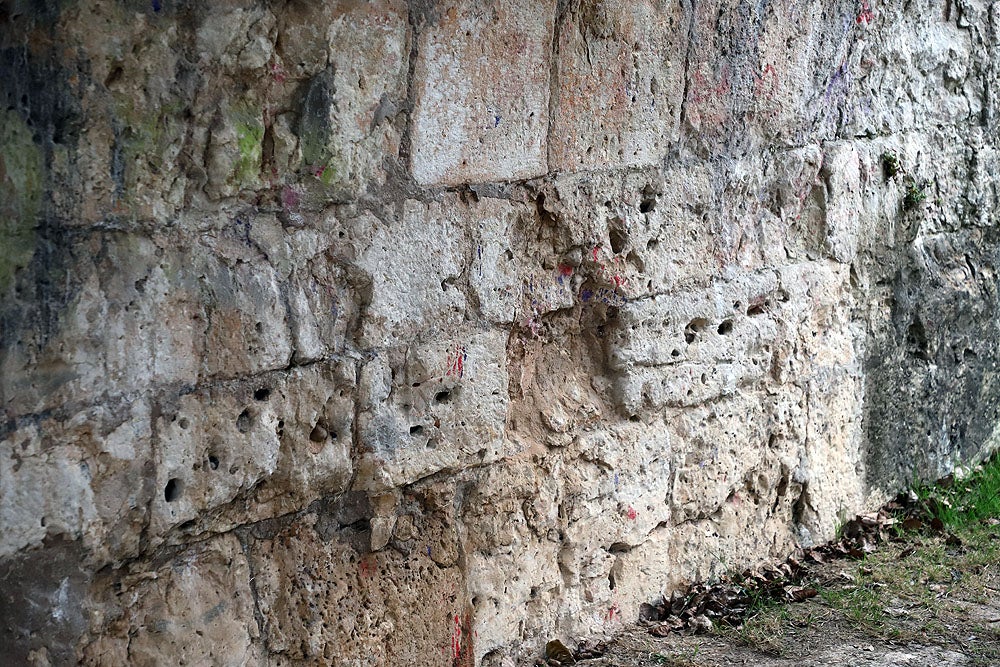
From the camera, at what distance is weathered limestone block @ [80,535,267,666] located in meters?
2.14

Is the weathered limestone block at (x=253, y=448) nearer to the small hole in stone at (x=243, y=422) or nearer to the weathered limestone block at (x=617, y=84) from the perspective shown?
the small hole in stone at (x=243, y=422)

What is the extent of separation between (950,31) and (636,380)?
6.75 ft

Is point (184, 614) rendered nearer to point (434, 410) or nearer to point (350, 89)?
point (434, 410)

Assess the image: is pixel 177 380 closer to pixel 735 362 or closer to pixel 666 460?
pixel 666 460

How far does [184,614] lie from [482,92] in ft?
4.58

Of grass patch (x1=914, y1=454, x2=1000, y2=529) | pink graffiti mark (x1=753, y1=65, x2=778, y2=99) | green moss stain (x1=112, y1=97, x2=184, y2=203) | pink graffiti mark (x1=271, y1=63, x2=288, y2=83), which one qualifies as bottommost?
grass patch (x1=914, y1=454, x2=1000, y2=529)

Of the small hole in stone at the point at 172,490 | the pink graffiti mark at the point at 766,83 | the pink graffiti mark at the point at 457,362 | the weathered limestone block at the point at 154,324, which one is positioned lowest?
the small hole in stone at the point at 172,490

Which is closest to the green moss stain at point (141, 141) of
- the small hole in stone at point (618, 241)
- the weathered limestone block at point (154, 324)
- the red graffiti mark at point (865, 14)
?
the weathered limestone block at point (154, 324)

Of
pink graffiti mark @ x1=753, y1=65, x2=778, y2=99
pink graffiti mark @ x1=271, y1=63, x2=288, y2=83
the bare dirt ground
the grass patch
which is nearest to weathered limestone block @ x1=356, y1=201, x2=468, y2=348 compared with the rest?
pink graffiti mark @ x1=271, y1=63, x2=288, y2=83

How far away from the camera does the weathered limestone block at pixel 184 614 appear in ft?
7.04

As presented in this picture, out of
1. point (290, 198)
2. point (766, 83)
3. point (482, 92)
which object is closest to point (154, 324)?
point (290, 198)

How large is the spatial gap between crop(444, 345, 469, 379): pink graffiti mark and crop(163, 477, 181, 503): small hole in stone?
75 cm

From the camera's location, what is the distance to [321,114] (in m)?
2.35

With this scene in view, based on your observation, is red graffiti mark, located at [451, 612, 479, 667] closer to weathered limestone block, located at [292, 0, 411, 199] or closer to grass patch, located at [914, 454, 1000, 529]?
weathered limestone block, located at [292, 0, 411, 199]
